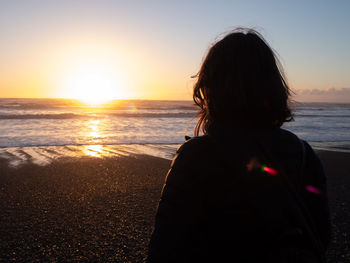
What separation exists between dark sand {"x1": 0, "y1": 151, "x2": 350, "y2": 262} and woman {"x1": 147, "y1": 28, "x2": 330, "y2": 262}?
2.32 meters

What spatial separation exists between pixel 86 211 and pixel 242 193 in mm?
3868

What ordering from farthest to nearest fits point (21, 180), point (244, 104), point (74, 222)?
1. point (21, 180)
2. point (74, 222)
3. point (244, 104)

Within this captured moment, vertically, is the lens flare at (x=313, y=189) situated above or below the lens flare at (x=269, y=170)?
below

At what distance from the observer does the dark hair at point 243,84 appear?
1232mm

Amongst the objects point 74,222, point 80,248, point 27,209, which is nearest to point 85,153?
point 27,209

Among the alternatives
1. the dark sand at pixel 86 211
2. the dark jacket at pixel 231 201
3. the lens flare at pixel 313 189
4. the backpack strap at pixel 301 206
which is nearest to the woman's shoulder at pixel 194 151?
the dark jacket at pixel 231 201

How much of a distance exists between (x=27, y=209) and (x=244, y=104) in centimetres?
441

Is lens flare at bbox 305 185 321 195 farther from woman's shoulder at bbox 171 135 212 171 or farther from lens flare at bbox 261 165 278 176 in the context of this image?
woman's shoulder at bbox 171 135 212 171

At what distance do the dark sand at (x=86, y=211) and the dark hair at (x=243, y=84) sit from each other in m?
2.54

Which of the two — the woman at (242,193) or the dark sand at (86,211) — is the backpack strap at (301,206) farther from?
the dark sand at (86,211)

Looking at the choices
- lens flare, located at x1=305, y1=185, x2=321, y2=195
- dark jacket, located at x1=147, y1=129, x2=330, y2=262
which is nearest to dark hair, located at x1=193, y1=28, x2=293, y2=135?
dark jacket, located at x1=147, y1=129, x2=330, y2=262

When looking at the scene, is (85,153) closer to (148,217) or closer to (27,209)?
(27,209)

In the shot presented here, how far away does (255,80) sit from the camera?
1.26 meters

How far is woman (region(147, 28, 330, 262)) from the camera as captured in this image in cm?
111
